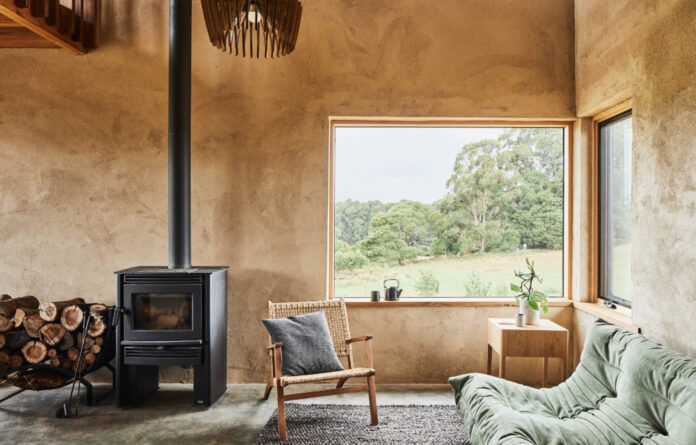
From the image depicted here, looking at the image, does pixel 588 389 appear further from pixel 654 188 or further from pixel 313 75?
pixel 313 75

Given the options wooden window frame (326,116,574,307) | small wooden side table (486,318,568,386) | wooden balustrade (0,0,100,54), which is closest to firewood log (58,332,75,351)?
wooden window frame (326,116,574,307)

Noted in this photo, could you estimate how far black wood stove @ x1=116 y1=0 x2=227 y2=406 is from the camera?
3.70 metres

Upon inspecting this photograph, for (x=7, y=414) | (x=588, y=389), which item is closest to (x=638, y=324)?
(x=588, y=389)

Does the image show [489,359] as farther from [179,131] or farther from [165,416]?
[179,131]

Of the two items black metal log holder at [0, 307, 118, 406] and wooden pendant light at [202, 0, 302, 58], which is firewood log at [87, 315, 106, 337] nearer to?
black metal log holder at [0, 307, 118, 406]

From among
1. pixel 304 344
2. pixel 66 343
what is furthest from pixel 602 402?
pixel 66 343

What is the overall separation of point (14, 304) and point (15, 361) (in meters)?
0.45

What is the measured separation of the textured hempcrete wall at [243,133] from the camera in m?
4.33

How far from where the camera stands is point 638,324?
325cm

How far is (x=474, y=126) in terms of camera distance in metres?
4.49

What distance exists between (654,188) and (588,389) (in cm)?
136

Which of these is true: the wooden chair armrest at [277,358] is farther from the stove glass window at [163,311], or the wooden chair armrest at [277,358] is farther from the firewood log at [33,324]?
the firewood log at [33,324]

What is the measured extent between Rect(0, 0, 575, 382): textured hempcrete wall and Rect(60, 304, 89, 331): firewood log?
57 centimetres

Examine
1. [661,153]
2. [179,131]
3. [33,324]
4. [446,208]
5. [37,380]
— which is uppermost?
[179,131]
